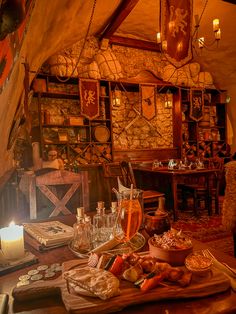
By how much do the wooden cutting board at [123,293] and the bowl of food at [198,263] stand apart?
0.02m

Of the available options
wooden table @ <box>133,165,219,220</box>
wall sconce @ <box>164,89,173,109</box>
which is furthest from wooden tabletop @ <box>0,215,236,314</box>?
wall sconce @ <box>164,89,173,109</box>

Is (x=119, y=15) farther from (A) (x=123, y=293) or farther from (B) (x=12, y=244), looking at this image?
(A) (x=123, y=293)

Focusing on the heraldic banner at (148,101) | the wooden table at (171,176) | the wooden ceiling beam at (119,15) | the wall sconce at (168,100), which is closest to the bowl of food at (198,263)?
the wooden table at (171,176)

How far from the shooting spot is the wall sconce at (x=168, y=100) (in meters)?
5.58

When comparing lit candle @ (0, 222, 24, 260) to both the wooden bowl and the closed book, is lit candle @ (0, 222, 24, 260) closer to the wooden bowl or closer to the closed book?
the closed book

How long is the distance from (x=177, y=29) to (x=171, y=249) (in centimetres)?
264

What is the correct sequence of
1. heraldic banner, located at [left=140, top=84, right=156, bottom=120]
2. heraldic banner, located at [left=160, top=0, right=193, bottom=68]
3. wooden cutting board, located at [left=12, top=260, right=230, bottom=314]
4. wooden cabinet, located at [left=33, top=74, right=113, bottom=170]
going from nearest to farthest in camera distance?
1. wooden cutting board, located at [left=12, top=260, right=230, bottom=314]
2. heraldic banner, located at [left=160, top=0, right=193, bottom=68]
3. wooden cabinet, located at [left=33, top=74, right=113, bottom=170]
4. heraldic banner, located at [left=140, top=84, right=156, bottom=120]

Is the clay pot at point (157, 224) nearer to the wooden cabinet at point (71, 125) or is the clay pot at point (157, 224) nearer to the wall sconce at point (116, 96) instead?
the wooden cabinet at point (71, 125)

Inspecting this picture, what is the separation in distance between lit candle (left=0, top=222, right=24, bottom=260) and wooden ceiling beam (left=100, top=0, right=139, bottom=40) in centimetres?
405

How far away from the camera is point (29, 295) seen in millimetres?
657

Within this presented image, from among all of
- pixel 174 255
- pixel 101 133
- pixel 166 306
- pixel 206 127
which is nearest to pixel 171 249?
pixel 174 255

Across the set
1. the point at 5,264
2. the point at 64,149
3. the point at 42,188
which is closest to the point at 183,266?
the point at 5,264

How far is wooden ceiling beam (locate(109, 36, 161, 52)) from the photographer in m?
5.38

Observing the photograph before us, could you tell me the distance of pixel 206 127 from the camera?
6152mm
